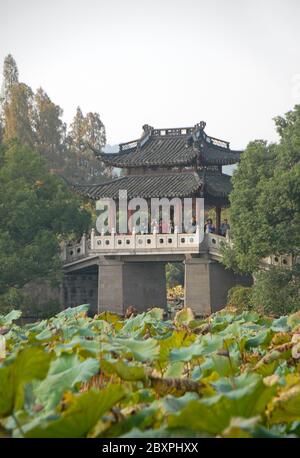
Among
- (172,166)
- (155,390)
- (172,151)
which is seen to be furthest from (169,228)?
(155,390)

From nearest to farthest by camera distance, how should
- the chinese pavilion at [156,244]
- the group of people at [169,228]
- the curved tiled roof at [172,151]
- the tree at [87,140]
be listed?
the chinese pavilion at [156,244]
the group of people at [169,228]
the curved tiled roof at [172,151]
the tree at [87,140]

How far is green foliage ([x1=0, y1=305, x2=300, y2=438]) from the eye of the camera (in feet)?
21.9

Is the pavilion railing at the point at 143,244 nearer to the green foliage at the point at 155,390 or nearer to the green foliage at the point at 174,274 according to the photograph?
the green foliage at the point at 174,274

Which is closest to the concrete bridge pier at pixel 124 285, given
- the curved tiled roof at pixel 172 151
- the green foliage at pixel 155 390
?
the curved tiled roof at pixel 172 151

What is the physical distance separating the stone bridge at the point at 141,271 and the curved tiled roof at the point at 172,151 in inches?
138

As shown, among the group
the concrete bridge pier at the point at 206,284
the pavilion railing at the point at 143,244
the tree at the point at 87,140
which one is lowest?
the concrete bridge pier at the point at 206,284

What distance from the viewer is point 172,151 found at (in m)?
43.5

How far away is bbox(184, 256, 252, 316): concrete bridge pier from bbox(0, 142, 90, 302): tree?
467cm

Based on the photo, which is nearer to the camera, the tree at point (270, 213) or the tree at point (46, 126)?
the tree at point (270, 213)

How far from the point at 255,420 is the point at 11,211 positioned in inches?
1335

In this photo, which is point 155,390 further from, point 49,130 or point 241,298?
point 49,130

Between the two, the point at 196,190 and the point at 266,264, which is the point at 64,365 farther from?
the point at 196,190

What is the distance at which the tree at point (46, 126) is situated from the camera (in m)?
59.2

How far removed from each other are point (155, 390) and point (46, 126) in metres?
51.4
